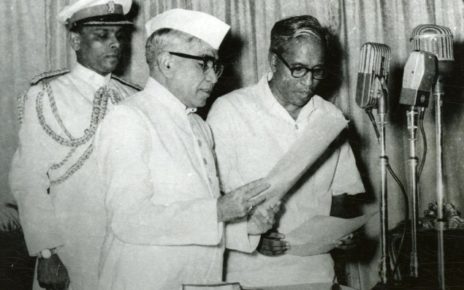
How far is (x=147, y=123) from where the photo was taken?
67.2 inches

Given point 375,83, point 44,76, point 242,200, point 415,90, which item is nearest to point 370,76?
point 375,83

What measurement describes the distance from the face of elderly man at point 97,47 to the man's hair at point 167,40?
19.8 inches

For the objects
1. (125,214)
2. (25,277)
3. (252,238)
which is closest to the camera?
(125,214)

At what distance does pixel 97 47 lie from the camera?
233 centimetres

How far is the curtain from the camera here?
9.65ft

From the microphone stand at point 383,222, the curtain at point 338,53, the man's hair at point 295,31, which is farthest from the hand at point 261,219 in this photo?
the curtain at point 338,53

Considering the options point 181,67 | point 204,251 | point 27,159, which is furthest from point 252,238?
point 27,159

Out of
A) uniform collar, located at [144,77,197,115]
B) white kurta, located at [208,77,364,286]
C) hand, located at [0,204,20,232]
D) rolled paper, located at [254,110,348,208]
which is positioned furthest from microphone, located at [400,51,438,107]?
hand, located at [0,204,20,232]

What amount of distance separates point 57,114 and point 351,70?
1.90m

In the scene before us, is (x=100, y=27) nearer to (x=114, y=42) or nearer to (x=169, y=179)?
(x=114, y=42)

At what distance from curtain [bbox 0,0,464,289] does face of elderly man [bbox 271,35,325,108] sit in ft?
2.94

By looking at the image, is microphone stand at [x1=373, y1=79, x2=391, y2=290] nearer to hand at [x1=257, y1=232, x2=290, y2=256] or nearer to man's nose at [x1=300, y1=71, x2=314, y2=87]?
hand at [x1=257, y1=232, x2=290, y2=256]

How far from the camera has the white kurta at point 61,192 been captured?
6.97ft

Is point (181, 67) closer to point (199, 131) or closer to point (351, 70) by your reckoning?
point (199, 131)
